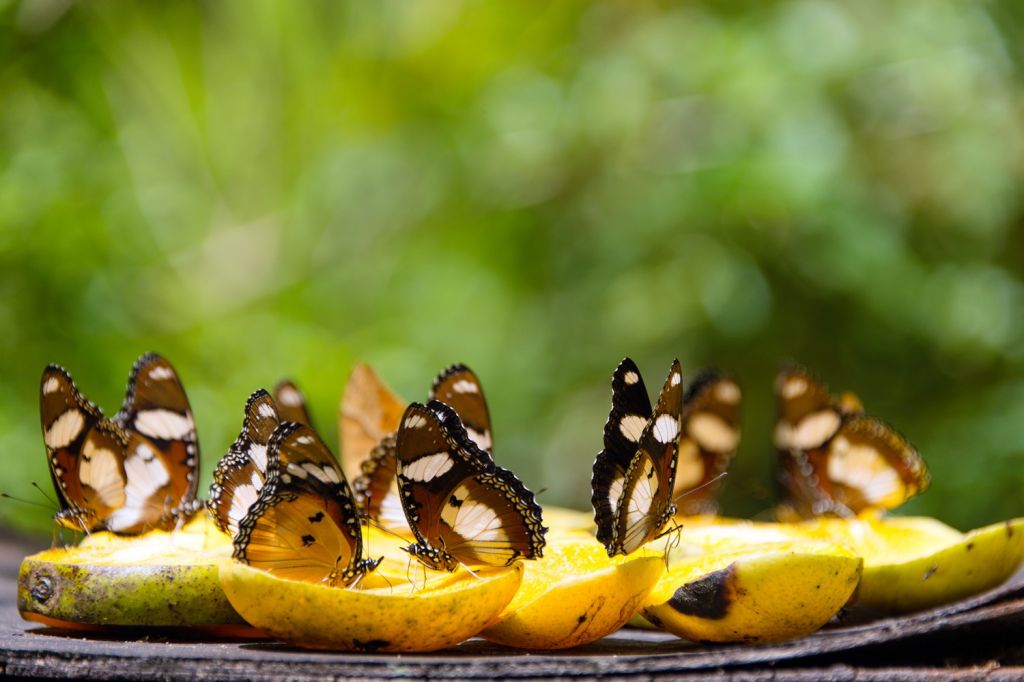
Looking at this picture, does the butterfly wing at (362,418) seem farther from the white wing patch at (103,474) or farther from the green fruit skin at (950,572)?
the green fruit skin at (950,572)

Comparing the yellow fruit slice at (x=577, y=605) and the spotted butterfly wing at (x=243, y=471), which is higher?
the spotted butterfly wing at (x=243, y=471)

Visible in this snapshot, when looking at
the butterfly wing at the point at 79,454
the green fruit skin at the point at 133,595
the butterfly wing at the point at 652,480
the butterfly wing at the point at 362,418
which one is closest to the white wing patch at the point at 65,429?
the butterfly wing at the point at 79,454

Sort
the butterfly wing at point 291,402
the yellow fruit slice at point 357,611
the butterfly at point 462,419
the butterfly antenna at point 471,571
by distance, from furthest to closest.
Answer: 1. the butterfly wing at point 291,402
2. the butterfly at point 462,419
3. the butterfly antenna at point 471,571
4. the yellow fruit slice at point 357,611

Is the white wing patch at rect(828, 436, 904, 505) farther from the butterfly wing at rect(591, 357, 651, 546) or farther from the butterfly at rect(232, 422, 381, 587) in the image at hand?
the butterfly at rect(232, 422, 381, 587)

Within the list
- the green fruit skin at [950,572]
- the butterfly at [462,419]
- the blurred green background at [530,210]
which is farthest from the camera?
the blurred green background at [530,210]

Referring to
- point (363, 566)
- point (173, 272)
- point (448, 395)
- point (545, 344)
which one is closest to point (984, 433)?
point (545, 344)

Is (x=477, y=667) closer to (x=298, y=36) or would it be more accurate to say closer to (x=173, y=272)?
(x=173, y=272)

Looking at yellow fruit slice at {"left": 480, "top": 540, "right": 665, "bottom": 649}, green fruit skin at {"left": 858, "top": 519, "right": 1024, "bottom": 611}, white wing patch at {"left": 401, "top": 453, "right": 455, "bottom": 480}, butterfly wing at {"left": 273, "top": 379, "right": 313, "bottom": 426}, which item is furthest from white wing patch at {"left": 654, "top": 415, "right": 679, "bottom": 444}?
butterfly wing at {"left": 273, "top": 379, "right": 313, "bottom": 426}

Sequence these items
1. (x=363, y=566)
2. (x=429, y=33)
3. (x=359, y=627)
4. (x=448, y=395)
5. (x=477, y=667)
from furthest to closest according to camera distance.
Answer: (x=429, y=33)
(x=448, y=395)
(x=363, y=566)
(x=359, y=627)
(x=477, y=667)
